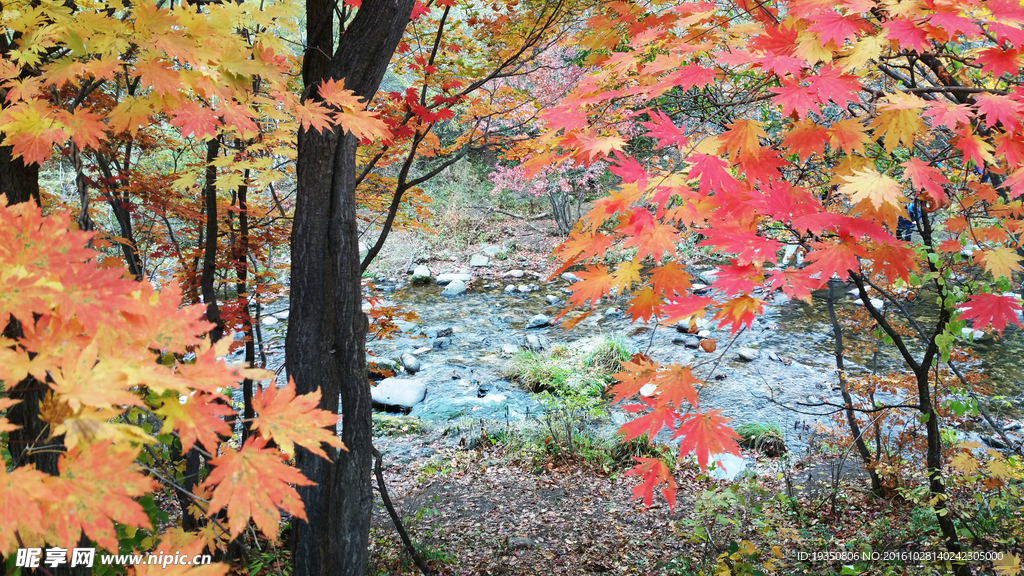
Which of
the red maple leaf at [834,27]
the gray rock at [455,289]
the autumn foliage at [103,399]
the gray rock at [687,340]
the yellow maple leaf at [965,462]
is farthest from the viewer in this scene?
the gray rock at [455,289]

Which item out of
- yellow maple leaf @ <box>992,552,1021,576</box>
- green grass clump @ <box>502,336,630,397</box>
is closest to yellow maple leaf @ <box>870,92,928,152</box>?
yellow maple leaf @ <box>992,552,1021,576</box>

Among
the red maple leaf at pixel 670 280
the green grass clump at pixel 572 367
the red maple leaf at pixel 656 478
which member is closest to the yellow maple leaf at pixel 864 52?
the red maple leaf at pixel 670 280

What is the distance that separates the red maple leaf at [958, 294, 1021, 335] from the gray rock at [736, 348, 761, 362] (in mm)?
5119

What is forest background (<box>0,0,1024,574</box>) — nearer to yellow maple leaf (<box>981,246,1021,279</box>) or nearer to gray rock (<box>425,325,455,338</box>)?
yellow maple leaf (<box>981,246,1021,279</box>)

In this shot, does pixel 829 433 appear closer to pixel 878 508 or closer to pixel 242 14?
pixel 878 508

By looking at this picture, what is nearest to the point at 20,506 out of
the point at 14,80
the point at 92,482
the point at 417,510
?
the point at 92,482

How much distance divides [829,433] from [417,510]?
365 cm

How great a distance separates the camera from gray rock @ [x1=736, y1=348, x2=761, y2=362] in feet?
22.1

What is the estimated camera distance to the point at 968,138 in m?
1.49

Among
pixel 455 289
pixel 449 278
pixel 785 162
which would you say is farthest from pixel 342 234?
pixel 449 278

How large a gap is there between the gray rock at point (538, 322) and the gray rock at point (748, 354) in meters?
3.05

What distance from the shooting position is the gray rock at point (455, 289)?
1066 centimetres

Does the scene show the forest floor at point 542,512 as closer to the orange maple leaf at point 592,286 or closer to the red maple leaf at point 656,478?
the red maple leaf at point 656,478

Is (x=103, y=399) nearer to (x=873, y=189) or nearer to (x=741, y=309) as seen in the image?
(x=741, y=309)
